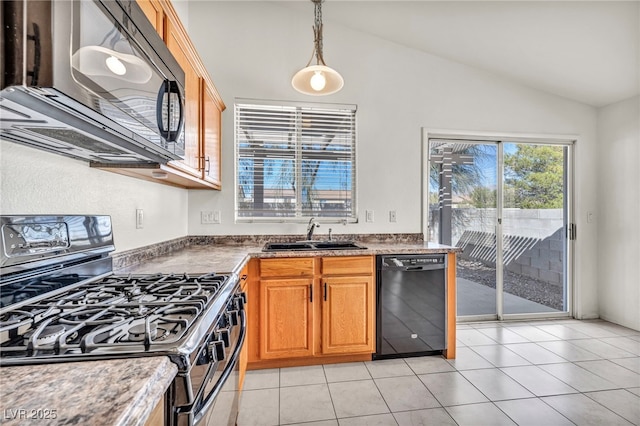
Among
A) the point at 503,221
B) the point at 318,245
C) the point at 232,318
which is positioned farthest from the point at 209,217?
the point at 503,221

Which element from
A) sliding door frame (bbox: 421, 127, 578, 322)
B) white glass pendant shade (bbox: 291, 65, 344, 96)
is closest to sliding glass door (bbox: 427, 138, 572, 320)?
sliding door frame (bbox: 421, 127, 578, 322)

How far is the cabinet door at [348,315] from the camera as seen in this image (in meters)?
2.36

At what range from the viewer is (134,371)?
0.58 metres

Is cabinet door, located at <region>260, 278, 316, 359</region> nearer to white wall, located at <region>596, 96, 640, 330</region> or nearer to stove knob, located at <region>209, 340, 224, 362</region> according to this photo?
stove knob, located at <region>209, 340, 224, 362</region>

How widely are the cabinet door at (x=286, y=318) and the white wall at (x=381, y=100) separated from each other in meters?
0.78

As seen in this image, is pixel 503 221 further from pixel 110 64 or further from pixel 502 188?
pixel 110 64

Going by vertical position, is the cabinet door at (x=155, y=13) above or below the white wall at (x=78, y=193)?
above

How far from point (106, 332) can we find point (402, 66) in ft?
11.0

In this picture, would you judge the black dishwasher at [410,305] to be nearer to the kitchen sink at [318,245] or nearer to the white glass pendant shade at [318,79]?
the kitchen sink at [318,245]

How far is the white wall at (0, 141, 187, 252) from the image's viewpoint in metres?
1.01

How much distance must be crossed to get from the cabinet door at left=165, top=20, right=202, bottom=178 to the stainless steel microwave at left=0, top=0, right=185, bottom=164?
458 millimetres

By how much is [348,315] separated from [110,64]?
2.16 metres

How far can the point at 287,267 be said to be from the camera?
2.31m

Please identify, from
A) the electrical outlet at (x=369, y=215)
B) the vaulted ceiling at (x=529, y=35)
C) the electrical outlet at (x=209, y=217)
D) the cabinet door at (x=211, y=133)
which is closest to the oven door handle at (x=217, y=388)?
the cabinet door at (x=211, y=133)
